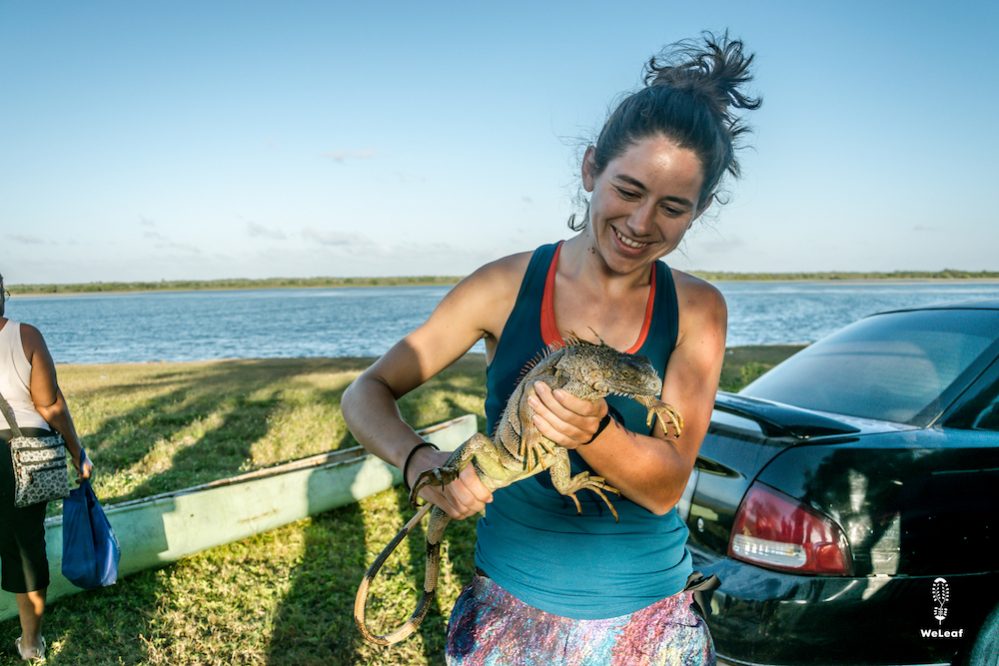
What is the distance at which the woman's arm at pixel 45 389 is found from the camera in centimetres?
426

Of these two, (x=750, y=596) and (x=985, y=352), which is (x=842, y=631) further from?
(x=985, y=352)

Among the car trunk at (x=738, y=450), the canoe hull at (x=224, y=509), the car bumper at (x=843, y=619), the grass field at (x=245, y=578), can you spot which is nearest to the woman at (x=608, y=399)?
the car bumper at (x=843, y=619)

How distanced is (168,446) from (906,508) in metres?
8.01

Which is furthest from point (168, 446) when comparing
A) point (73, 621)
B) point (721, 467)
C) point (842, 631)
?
point (842, 631)

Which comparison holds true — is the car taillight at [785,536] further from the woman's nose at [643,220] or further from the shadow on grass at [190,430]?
the shadow on grass at [190,430]

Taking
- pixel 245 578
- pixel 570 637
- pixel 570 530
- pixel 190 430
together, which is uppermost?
pixel 570 530

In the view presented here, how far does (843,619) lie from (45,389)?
4573mm

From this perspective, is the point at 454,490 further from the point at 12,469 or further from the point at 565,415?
the point at 12,469

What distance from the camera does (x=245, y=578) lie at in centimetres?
515

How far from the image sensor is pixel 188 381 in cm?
1544

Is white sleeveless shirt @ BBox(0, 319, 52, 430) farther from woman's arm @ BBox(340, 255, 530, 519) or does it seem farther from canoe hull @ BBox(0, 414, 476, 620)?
woman's arm @ BBox(340, 255, 530, 519)

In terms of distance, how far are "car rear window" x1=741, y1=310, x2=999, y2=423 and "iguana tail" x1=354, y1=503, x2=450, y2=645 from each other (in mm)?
2318

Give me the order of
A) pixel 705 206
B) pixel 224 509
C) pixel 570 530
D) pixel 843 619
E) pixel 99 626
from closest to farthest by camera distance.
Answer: pixel 570 530, pixel 705 206, pixel 843 619, pixel 99 626, pixel 224 509

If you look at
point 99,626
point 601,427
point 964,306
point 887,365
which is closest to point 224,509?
point 99,626
